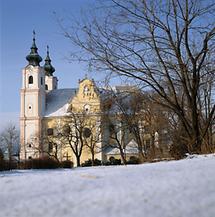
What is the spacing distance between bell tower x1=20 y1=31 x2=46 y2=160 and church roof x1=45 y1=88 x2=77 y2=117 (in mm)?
1556

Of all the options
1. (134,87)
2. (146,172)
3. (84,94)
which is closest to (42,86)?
(84,94)

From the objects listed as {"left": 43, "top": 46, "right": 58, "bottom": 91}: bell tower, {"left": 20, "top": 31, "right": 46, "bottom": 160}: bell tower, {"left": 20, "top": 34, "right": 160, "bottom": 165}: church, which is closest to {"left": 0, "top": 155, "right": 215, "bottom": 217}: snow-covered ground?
{"left": 20, "top": 34, "right": 160, "bottom": 165}: church

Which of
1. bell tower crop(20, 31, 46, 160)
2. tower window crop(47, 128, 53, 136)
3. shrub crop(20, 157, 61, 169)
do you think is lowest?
shrub crop(20, 157, 61, 169)

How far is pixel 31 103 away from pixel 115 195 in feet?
195

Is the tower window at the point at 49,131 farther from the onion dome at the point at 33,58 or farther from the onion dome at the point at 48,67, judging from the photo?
the onion dome at the point at 48,67

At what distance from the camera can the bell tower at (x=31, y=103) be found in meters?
58.1

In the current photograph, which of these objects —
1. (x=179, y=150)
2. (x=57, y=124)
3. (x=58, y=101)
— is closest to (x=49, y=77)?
(x=58, y=101)

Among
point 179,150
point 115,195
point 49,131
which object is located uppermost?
point 49,131

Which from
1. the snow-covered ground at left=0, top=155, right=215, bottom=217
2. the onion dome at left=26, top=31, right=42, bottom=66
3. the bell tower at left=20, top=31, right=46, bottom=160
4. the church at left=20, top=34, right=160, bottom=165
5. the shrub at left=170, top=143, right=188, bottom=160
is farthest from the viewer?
the onion dome at left=26, top=31, right=42, bottom=66

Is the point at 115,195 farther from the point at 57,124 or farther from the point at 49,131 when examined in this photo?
the point at 49,131

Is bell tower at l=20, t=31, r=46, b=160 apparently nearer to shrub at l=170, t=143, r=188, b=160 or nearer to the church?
the church

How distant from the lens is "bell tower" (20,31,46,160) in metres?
58.1

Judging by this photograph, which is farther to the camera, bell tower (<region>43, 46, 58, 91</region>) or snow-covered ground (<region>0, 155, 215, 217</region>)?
bell tower (<region>43, 46, 58, 91</region>)

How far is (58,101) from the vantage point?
218 ft
